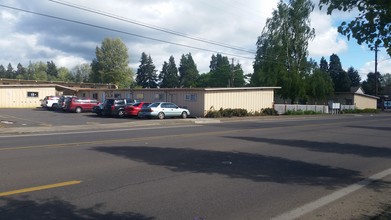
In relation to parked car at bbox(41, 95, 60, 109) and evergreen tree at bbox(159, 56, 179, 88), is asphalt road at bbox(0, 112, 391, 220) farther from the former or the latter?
evergreen tree at bbox(159, 56, 179, 88)

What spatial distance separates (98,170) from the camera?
29.3 feet

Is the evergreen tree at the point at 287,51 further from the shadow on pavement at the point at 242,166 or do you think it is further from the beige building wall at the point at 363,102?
the shadow on pavement at the point at 242,166

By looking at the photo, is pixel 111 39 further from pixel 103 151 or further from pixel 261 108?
pixel 103 151

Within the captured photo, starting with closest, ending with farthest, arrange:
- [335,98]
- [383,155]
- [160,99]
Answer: [383,155], [160,99], [335,98]

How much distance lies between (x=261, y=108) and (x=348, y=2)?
35.4 metres

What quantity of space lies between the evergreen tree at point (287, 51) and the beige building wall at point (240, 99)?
10172mm

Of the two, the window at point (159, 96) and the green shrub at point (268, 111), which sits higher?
the window at point (159, 96)

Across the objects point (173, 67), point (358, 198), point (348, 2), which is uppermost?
point (173, 67)

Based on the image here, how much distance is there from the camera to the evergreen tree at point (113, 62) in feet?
292

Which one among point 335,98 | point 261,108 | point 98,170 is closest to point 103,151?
point 98,170

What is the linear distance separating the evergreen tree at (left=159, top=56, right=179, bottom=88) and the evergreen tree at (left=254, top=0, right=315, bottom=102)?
64337mm

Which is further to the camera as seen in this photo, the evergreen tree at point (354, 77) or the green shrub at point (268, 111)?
the evergreen tree at point (354, 77)

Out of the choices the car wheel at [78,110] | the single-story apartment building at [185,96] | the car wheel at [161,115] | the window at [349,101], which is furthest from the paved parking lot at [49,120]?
the window at [349,101]

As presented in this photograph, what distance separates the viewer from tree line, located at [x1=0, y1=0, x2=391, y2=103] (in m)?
53.0
